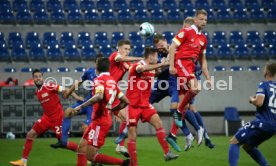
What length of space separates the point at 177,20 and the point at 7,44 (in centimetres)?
823

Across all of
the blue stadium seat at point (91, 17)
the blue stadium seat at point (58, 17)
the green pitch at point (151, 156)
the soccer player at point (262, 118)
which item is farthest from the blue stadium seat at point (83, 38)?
the soccer player at point (262, 118)

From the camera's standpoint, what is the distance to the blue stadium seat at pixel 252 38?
88.9 feet

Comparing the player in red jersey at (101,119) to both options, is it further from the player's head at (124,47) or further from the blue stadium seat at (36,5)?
the blue stadium seat at (36,5)

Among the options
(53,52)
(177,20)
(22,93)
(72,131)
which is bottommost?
(72,131)

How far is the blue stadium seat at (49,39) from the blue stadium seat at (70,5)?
1.54 meters

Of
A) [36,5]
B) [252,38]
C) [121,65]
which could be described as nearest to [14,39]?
[36,5]

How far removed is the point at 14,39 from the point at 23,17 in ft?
4.12

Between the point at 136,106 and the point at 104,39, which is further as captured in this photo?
the point at 104,39

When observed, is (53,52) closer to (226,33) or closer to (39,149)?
(226,33)

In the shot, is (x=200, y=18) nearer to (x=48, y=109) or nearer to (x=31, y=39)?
(x=48, y=109)

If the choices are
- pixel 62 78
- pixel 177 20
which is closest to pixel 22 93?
pixel 62 78

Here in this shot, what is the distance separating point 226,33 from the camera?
27.7 meters

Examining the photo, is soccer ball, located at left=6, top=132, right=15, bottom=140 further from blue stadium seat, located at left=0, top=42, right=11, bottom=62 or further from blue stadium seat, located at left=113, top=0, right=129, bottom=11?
blue stadium seat, located at left=113, top=0, right=129, bottom=11

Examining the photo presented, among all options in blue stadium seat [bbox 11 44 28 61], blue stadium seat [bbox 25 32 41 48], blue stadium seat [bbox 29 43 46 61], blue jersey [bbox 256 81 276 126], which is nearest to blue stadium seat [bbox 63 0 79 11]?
blue stadium seat [bbox 25 32 41 48]
